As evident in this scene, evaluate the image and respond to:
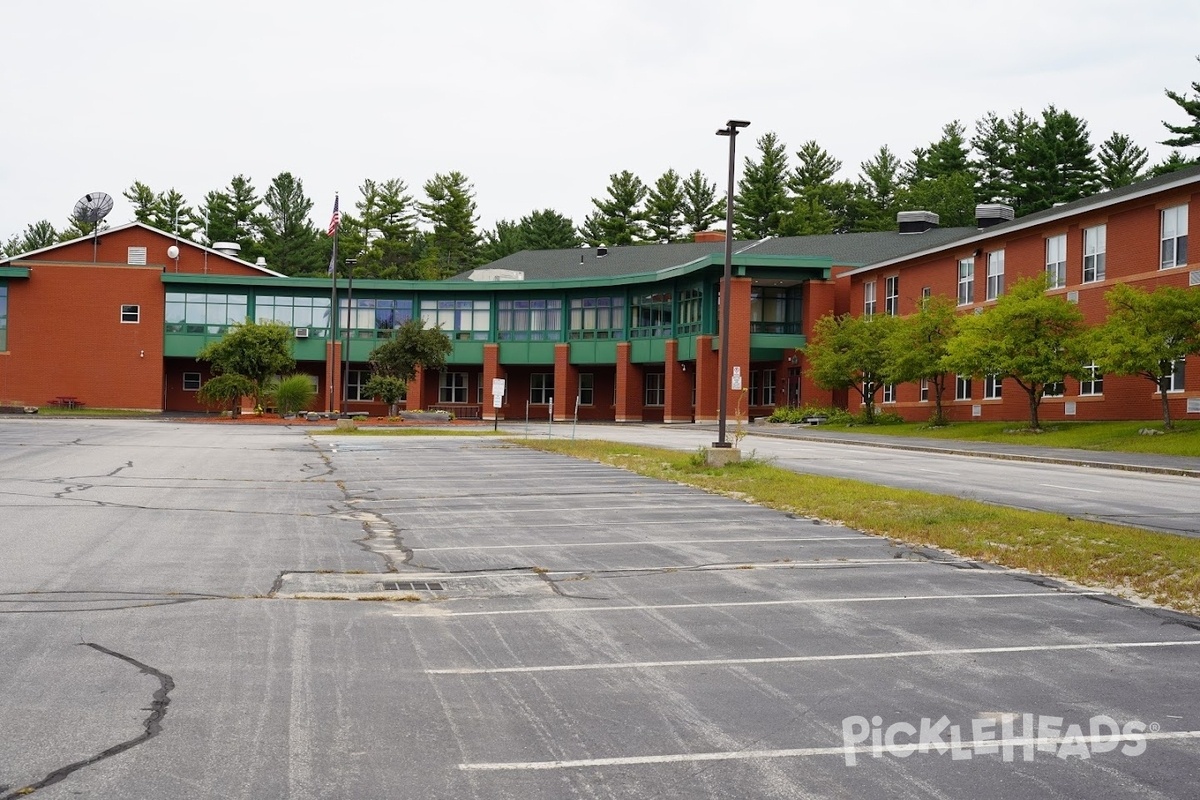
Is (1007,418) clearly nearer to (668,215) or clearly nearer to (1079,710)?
(1079,710)

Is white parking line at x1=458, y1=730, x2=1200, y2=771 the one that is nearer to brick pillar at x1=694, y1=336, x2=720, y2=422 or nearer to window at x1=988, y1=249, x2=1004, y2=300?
window at x1=988, y1=249, x2=1004, y2=300

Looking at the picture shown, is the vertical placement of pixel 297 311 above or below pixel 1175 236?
below

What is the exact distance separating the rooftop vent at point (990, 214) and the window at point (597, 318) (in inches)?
875

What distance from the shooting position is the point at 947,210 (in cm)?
8706

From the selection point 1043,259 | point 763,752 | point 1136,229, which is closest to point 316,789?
point 763,752

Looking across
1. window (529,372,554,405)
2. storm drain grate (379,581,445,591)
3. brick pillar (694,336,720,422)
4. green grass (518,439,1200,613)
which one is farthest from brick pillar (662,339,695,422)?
storm drain grate (379,581,445,591)

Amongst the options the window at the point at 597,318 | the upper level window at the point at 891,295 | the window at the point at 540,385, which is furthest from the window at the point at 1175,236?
the window at the point at 540,385

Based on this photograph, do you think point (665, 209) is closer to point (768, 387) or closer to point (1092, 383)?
point (768, 387)

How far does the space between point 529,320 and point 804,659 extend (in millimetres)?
67992

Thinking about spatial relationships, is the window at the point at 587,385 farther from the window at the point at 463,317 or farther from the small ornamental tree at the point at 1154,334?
the small ornamental tree at the point at 1154,334

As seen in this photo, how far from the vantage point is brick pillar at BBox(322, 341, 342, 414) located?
239 ft

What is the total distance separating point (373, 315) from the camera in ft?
250

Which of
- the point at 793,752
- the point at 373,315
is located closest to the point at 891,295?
the point at 373,315

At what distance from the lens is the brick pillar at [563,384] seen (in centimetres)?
7338
